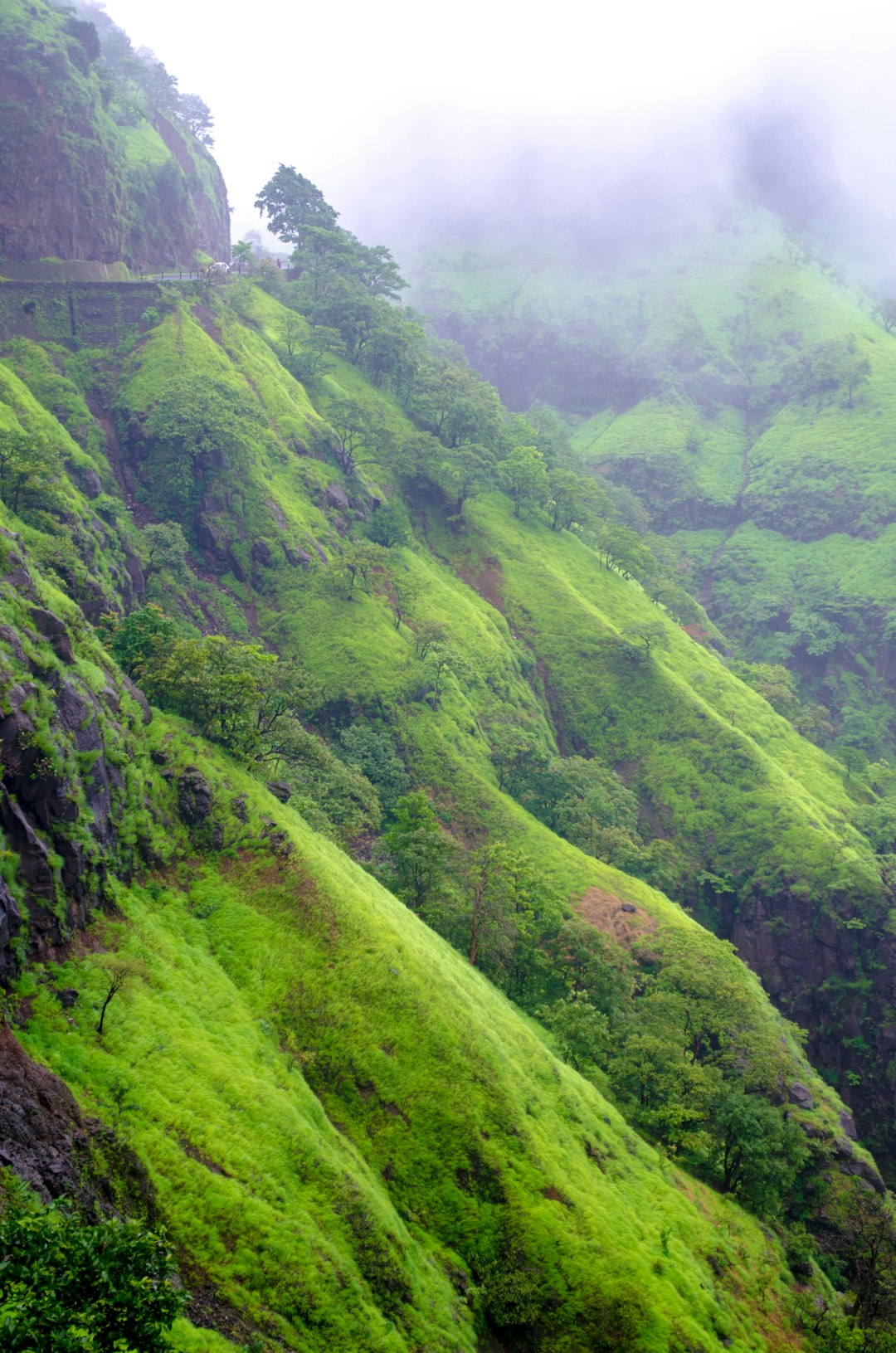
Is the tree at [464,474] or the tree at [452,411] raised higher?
the tree at [452,411]

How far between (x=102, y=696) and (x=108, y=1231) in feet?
71.8

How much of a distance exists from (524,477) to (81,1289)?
98226mm

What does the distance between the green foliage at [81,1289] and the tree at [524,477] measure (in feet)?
317

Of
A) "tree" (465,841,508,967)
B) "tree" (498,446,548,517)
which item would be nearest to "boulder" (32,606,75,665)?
"tree" (465,841,508,967)

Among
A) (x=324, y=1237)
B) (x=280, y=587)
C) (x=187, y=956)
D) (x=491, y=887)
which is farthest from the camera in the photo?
(x=280, y=587)

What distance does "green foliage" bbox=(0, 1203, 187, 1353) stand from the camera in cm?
1063

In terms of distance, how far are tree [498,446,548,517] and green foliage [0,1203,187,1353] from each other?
96.5 meters

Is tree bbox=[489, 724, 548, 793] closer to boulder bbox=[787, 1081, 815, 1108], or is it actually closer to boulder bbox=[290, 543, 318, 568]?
boulder bbox=[290, 543, 318, 568]

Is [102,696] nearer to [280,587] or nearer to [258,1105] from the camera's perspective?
[258,1105]

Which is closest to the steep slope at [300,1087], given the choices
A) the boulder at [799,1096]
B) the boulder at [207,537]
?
the boulder at [799,1096]

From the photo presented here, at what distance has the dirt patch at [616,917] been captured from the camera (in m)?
56.4

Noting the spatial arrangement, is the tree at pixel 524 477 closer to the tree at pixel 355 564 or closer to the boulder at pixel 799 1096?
the tree at pixel 355 564

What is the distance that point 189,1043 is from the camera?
2442 cm

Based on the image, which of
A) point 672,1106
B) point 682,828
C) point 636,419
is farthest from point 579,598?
point 636,419
